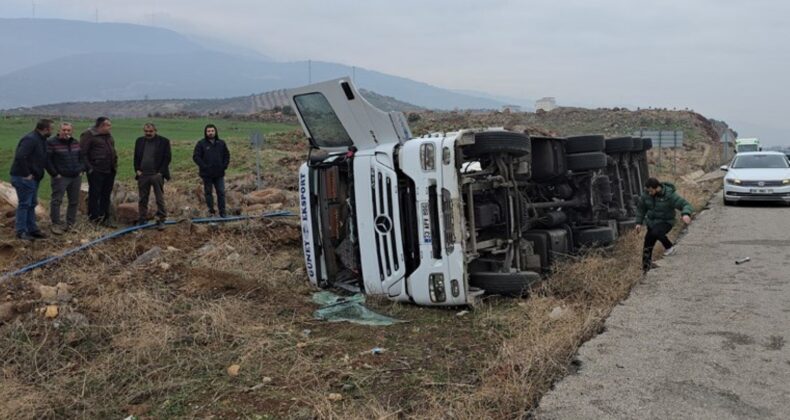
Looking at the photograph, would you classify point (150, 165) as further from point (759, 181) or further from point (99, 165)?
point (759, 181)

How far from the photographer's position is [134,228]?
27.8ft

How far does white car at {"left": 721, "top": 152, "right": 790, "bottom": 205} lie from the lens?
1513 cm

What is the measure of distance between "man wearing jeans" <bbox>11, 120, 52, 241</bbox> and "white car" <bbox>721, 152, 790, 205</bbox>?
14561 mm

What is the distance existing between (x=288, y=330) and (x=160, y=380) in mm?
1272

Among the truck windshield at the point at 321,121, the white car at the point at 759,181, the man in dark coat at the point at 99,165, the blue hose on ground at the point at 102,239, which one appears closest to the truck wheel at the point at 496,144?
the truck windshield at the point at 321,121

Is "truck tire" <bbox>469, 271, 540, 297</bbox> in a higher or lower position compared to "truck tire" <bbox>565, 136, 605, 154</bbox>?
lower

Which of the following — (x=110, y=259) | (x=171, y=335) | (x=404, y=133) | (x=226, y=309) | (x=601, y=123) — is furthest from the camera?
(x=601, y=123)

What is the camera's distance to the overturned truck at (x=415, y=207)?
6176 mm

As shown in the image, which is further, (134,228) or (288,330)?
(134,228)

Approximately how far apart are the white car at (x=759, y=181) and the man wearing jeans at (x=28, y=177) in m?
14.6

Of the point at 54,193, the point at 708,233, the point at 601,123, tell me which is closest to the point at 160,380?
the point at 54,193

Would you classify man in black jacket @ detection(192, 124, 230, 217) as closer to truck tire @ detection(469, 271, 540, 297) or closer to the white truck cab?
the white truck cab

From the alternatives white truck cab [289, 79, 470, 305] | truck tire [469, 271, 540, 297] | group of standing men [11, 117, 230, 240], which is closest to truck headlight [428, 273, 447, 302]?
white truck cab [289, 79, 470, 305]

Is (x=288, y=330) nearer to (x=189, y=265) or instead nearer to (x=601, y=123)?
(x=189, y=265)
